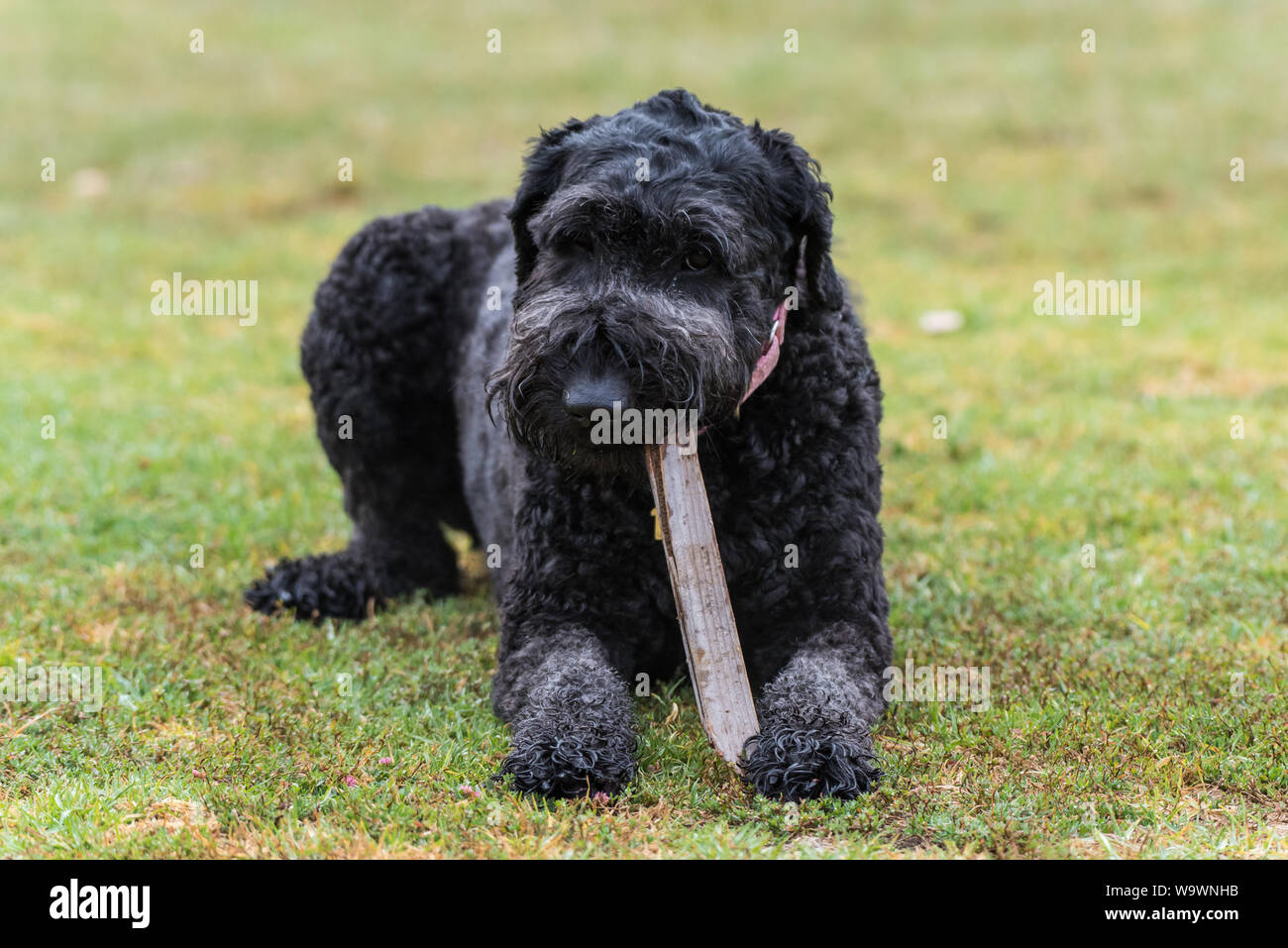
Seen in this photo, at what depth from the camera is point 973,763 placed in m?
4.49

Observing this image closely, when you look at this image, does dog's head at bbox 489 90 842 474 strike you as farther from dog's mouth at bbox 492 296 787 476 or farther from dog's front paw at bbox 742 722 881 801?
dog's front paw at bbox 742 722 881 801

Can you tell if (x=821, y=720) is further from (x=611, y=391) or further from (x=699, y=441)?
(x=611, y=391)

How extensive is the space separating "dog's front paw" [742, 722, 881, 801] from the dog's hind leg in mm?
2690

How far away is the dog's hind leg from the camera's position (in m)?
6.50

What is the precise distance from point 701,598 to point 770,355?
2.84ft

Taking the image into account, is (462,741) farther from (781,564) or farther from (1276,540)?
(1276,540)
